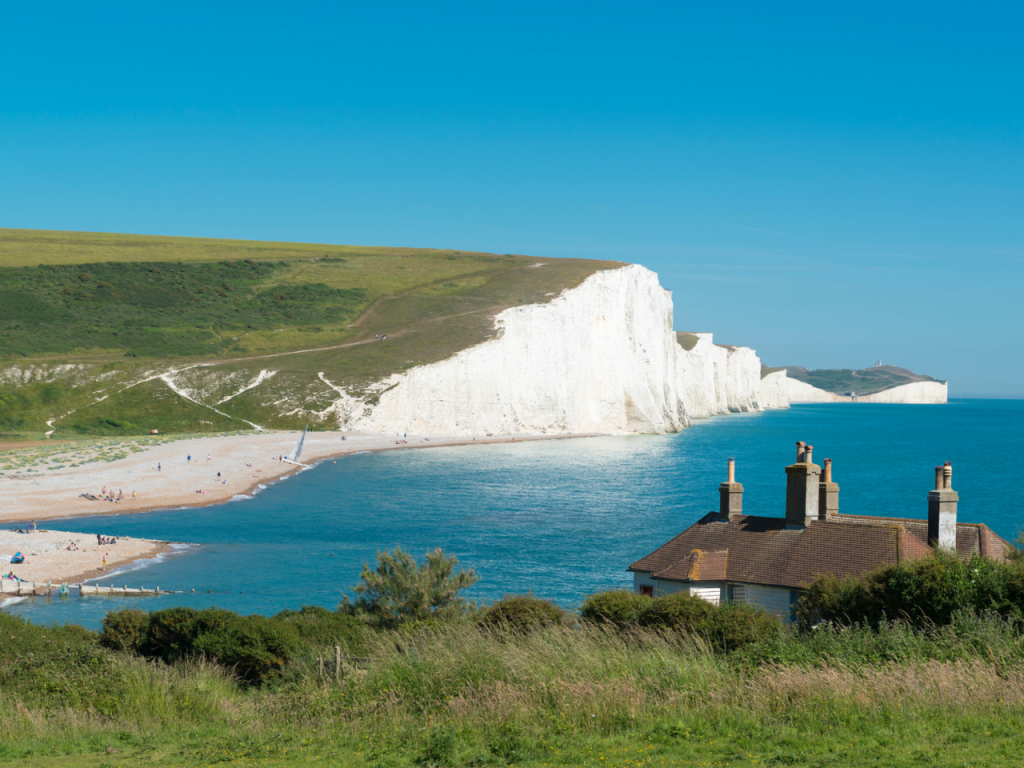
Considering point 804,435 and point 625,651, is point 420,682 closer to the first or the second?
point 625,651

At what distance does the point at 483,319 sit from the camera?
135125 millimetres

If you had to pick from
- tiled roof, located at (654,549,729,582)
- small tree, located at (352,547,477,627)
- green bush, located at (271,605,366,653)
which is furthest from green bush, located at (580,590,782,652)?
small tree, located at (352,547,477,627)

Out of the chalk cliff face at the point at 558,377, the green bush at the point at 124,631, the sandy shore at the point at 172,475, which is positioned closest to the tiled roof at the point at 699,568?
the green bush at the point at 124,631

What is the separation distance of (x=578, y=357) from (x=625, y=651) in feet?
402

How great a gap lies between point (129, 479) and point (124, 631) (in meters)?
55.5

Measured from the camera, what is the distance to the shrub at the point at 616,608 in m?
16.1

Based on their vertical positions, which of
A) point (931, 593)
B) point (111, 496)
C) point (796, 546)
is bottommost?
point (111, 496)

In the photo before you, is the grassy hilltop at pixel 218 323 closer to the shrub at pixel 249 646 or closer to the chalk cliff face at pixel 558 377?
the chalk cliff face at pixel 558 377

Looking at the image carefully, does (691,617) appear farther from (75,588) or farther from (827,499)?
(75,588)

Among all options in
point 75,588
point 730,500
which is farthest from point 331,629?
point 75,588

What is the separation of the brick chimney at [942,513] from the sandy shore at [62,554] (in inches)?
1310

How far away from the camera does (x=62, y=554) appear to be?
4334 cm

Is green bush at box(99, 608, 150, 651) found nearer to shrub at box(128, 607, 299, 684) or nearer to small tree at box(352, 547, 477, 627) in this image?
shrub at box(128, 607, 299, 684)

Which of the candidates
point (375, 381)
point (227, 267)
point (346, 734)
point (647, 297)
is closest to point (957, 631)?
point (346, 734)
